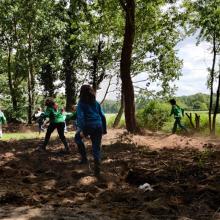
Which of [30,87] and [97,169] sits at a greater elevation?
[30,87]

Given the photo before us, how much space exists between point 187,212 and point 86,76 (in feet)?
117

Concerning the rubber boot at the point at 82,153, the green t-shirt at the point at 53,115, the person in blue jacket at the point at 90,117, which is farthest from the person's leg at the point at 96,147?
the green t-shirt at the point at 53,115

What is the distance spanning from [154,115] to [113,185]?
85.7 ft

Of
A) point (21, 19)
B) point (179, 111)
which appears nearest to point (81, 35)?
point (21, 19)

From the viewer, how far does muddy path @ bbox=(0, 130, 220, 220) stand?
292 inches

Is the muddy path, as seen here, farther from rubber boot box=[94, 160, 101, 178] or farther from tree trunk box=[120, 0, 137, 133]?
tree trunk box=[120, 0, 137, 133]

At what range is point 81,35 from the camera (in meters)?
38.3

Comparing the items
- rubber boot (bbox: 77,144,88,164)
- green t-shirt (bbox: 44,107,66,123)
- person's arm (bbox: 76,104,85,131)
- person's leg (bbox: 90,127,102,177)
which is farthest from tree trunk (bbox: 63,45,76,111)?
person's arm (bbox: 76,104,85,131)

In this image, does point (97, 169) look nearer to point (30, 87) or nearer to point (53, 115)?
point (53, 115)

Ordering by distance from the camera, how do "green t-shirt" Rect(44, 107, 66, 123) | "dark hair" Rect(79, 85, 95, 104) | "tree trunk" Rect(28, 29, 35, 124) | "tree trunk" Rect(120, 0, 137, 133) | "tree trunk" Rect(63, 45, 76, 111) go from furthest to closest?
"tree trunk" Rect(63, 45, 76, 111), "tree trunk" Rect(28, 29, 35, 124), "tree trunk" Rect(120, 0, 137, 133), "green t-shirt" Rect(44, 107, 66, 123), "dark hair" Rect(79, 85, 95, 104)

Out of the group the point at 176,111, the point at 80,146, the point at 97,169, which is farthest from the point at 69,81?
the point at 97,169

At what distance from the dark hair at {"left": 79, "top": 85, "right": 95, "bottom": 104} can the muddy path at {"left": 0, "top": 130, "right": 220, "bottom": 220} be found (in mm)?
1672

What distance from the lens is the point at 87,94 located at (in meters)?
10.4

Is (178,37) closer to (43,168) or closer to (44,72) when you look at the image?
(44,72)
